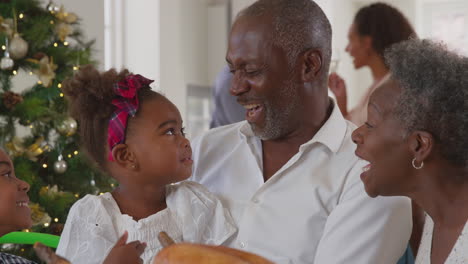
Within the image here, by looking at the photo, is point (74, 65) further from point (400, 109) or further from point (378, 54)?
point (400, 109)

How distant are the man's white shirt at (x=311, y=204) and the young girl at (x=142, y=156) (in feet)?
0.38

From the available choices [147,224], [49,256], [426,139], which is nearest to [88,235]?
[147,224]

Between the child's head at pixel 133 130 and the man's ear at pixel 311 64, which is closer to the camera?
the child's head at pixel 133 130

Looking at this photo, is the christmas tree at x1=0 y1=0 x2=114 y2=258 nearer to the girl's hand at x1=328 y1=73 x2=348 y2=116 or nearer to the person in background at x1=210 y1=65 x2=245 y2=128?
the person in background at x1=210 y1=65 x2=245 y2=128

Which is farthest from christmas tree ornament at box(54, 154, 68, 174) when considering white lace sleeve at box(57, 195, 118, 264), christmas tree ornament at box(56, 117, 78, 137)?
white lace sleeve at box(57, 195, 118, 264)

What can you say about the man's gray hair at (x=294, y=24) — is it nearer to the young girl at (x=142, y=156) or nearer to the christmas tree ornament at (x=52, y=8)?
the young girl at (x=142, y=156)

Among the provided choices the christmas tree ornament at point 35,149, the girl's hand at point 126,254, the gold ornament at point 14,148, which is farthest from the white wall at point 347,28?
the girl's hand at point 126,254

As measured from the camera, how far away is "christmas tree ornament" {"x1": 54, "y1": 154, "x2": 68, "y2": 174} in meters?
3.07

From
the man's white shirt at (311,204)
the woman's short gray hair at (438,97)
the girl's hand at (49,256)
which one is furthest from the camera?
the man's white shirt at (311,204)

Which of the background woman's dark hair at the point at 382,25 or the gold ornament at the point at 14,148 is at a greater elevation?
the background woman's dark hair at the point at 382,25

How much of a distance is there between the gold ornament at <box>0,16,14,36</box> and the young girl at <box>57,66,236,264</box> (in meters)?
1.15

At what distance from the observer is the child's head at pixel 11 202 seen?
154 cm

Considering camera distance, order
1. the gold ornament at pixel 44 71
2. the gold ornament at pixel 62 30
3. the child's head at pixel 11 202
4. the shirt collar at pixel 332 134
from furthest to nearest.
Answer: the gold ornament at pixel 62 30, the gold ornament at pixel 44 71, the shirt collar at pixel 332 134, the child's head at pixel 11 202

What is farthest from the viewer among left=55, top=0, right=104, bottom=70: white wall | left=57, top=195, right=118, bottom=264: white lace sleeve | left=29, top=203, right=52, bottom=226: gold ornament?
left=55, top=0, right=104, bottom=70: white wall
